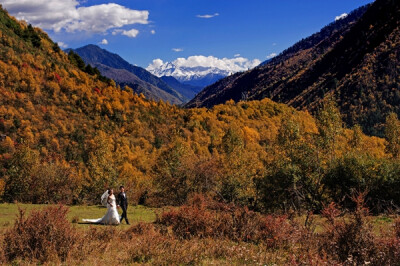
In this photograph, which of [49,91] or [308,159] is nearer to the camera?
[308,159]

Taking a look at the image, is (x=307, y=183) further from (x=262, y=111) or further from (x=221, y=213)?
(x=262, y=111)

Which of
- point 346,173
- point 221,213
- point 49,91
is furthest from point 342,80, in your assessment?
point 221,213

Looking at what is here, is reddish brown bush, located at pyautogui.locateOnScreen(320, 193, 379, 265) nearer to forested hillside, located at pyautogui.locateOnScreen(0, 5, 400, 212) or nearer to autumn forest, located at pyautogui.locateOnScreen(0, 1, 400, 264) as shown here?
autumn forest, located at pyautogui.locateOnScreen(0, 1, 400, 264)

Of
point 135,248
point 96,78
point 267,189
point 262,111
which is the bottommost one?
point 267,189

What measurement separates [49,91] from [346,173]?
71092mm

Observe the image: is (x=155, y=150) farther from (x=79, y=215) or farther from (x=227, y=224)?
(x=227, y=224)

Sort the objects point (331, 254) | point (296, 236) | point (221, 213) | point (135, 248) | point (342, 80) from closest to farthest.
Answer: point (331, 254) < point (135, 248) < point (296, 236) < point (221, 213) < point (342, 80)

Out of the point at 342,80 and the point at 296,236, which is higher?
the point at 342,80

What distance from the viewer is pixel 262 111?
153875 millimetres

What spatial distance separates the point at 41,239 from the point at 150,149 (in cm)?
8473

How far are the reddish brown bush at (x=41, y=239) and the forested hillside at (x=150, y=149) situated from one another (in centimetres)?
962

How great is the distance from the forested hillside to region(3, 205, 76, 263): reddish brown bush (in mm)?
9619

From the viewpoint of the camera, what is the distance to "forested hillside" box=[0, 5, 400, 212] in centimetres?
2866

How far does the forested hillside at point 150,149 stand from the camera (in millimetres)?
28656
